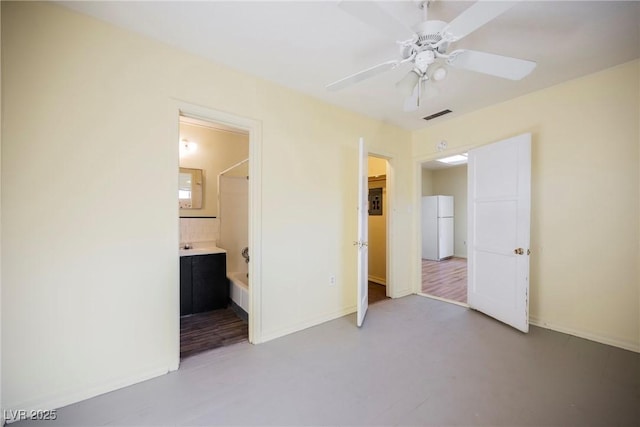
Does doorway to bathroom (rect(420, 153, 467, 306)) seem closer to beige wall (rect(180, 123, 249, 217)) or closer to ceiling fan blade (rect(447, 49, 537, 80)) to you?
beige wall (rect(180, 123, 249, 217))

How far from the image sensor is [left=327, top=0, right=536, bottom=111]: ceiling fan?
3.89 feet

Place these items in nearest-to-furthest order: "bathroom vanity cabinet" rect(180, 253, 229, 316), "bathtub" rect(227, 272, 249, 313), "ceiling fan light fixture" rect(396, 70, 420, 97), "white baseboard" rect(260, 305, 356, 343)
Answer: "ceiling fan light fixture" rect(396, 70, 420, 97) < "white baseboard" rect(260, 305, 356, 343) < "bathtub" rect(227, 272, 249, 313) < "bathroom vanity cabinet" rect(180, 253, 229, 316)

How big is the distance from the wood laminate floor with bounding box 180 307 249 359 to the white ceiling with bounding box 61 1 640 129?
2478 millimetres

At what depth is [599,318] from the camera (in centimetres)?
241

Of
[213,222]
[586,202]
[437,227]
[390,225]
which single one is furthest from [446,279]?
[213,222]

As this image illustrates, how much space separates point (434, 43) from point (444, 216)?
20.0ft

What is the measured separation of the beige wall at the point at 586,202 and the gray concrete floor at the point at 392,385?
0.29 m

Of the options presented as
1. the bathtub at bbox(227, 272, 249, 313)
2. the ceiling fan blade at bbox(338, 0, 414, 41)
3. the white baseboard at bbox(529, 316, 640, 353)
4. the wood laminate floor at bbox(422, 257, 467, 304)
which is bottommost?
the wood laminate floor at bbox(422, 257, 467, 304)

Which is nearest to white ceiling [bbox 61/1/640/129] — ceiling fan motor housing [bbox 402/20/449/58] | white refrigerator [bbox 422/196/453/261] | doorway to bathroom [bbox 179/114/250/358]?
ceiling fan motor housing [bbox 402/20/449/58]

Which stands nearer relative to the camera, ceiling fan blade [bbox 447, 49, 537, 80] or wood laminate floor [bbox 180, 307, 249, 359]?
ceiling fan blade [bbox 447, 49, 537, 80]

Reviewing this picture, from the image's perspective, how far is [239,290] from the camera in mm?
3193

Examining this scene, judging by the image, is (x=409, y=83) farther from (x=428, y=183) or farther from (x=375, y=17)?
(x=428, y=183)

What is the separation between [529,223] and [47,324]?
3.90 metres

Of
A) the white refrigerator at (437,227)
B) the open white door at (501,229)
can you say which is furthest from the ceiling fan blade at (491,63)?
the white refrigerator at (437,227)
